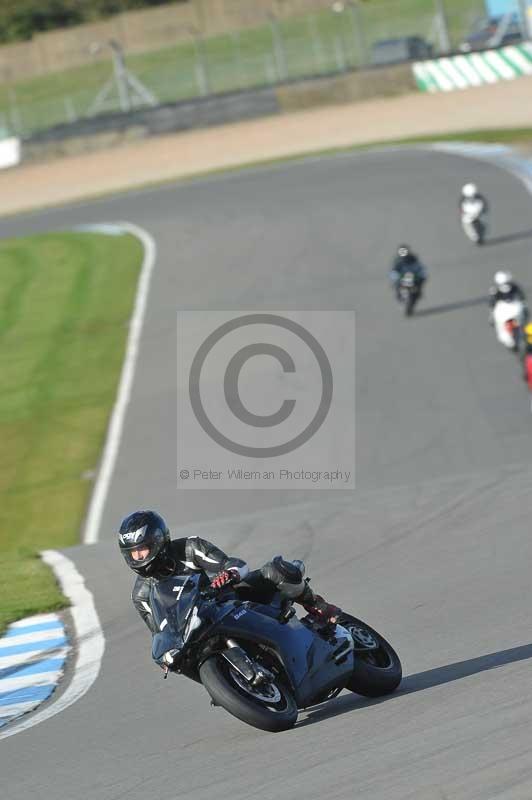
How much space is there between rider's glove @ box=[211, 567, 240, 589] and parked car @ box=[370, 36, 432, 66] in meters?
45.4

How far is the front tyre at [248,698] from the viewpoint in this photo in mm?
6730

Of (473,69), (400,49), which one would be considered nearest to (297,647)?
(473,69)

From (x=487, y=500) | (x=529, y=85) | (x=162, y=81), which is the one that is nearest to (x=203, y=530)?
(x=487, y=500)

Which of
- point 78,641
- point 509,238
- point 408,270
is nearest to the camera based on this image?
point 78,641

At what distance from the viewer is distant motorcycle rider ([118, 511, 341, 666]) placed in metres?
7.19

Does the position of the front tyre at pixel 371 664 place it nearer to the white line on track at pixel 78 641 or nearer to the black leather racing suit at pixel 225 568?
the black leather racing suit at pixel 225 568

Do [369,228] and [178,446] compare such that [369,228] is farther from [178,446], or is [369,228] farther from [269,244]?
[178,446]

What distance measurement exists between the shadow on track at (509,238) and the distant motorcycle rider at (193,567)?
22116mm

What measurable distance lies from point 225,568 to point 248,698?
2.33ft

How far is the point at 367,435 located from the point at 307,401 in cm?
201

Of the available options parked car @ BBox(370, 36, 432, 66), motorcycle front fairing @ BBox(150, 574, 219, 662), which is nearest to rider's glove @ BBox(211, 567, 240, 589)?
motorcycle front fairing @ BBox(150, 574, 219, 662)

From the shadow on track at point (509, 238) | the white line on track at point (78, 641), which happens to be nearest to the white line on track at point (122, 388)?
the white line on track at point (78, 641)

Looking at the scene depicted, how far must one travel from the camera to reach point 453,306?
24.8 m

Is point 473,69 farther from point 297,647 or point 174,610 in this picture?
point 174,610
